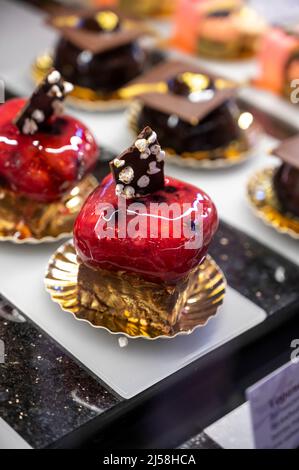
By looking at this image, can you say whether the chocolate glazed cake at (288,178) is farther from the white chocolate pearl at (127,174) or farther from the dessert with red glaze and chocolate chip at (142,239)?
the white chocolate pearl at (127,174)

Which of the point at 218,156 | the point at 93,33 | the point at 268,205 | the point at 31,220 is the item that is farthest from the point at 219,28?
the point at 31,220

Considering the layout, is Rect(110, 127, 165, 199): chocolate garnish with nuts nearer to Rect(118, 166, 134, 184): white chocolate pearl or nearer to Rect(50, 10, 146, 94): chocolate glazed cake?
Rect(118, 166, 134, 184): white chocolate pearl

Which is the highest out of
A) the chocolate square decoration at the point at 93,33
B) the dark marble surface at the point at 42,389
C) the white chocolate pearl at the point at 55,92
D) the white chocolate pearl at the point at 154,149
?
the white chocolate pearl at the point at 154,149

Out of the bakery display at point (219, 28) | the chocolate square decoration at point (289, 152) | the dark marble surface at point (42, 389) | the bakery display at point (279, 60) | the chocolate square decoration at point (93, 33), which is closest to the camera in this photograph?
the dark marble surface at point (42, 389)

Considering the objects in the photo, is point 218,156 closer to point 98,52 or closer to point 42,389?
point 98,52

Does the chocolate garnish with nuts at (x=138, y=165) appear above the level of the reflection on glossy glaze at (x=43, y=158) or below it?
above


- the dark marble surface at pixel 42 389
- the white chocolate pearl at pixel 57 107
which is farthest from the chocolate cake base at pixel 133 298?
the white chocolate pearl at pixel 57 107

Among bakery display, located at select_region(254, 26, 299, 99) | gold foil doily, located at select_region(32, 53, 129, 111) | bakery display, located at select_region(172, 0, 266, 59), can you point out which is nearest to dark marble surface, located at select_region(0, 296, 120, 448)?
gold foil doily, located at select_region(32, 53, 129, 111)
